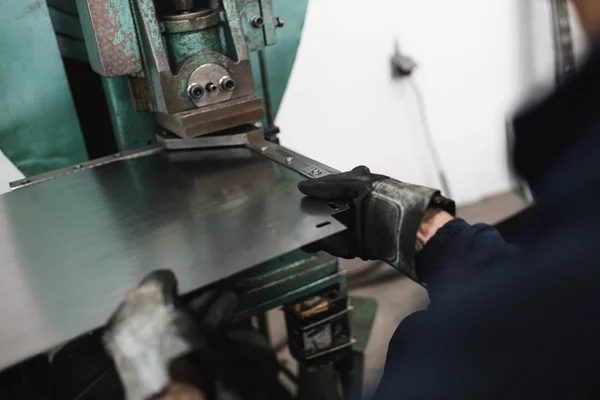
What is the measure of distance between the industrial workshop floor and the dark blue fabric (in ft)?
5.09

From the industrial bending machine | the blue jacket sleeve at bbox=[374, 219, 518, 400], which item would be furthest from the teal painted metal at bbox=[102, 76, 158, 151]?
the blue jacket sleeve at bbox=[374, 219, 518, 400]

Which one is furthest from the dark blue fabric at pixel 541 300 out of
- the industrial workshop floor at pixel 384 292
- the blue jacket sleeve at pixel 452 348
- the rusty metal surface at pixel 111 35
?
the industrial workshop floor at pixel 384 292

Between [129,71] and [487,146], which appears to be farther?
[487,146]

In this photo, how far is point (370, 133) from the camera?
84.7 inches

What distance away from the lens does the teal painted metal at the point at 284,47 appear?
1.71 meters

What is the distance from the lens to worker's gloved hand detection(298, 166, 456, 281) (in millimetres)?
873

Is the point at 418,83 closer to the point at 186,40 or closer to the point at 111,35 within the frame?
the point at 186,40

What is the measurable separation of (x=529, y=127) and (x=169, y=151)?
2.78 feet

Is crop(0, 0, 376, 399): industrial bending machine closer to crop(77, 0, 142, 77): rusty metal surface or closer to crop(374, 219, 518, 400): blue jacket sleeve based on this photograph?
crop(77, 0, 142, 77): rusty metal surface

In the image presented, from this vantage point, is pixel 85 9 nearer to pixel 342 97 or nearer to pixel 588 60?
pixel 588 60

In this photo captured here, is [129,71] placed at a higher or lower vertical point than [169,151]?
higher

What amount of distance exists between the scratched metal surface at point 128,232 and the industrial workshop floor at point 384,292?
1167mm

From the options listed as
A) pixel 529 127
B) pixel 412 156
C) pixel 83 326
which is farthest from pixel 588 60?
pixel 412 156

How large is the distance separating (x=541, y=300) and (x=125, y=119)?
3.33 feet
